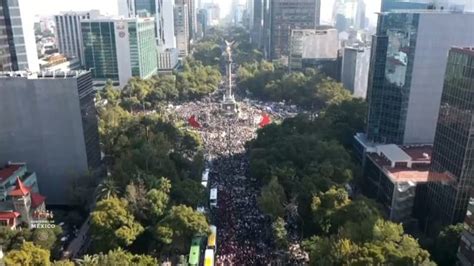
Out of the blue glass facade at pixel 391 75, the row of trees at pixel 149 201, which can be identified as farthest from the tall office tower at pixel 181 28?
the blue glass facade at pixel 391 75

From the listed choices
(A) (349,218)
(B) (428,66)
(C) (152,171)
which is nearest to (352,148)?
(B) (428,66)

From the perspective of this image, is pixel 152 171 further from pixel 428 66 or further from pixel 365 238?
pixel 428 66

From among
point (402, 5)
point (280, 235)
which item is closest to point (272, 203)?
point (280, 235)

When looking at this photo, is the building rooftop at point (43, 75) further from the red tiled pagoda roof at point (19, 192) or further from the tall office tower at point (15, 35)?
the red tiled pagoda roof at point (19, 192)

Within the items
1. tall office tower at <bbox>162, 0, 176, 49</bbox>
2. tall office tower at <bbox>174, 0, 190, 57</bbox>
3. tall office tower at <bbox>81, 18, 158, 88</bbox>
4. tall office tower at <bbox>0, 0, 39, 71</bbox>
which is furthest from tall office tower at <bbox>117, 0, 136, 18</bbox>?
tall office tower at <bbox>0, 0, 39, 71</bbox>

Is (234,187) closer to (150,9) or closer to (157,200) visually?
(157,200)

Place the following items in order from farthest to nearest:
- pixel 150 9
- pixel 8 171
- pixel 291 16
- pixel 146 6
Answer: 1. pixel 150 9
2. pixel 146 6
3. pixel 291 16
4. pixel 8 171
